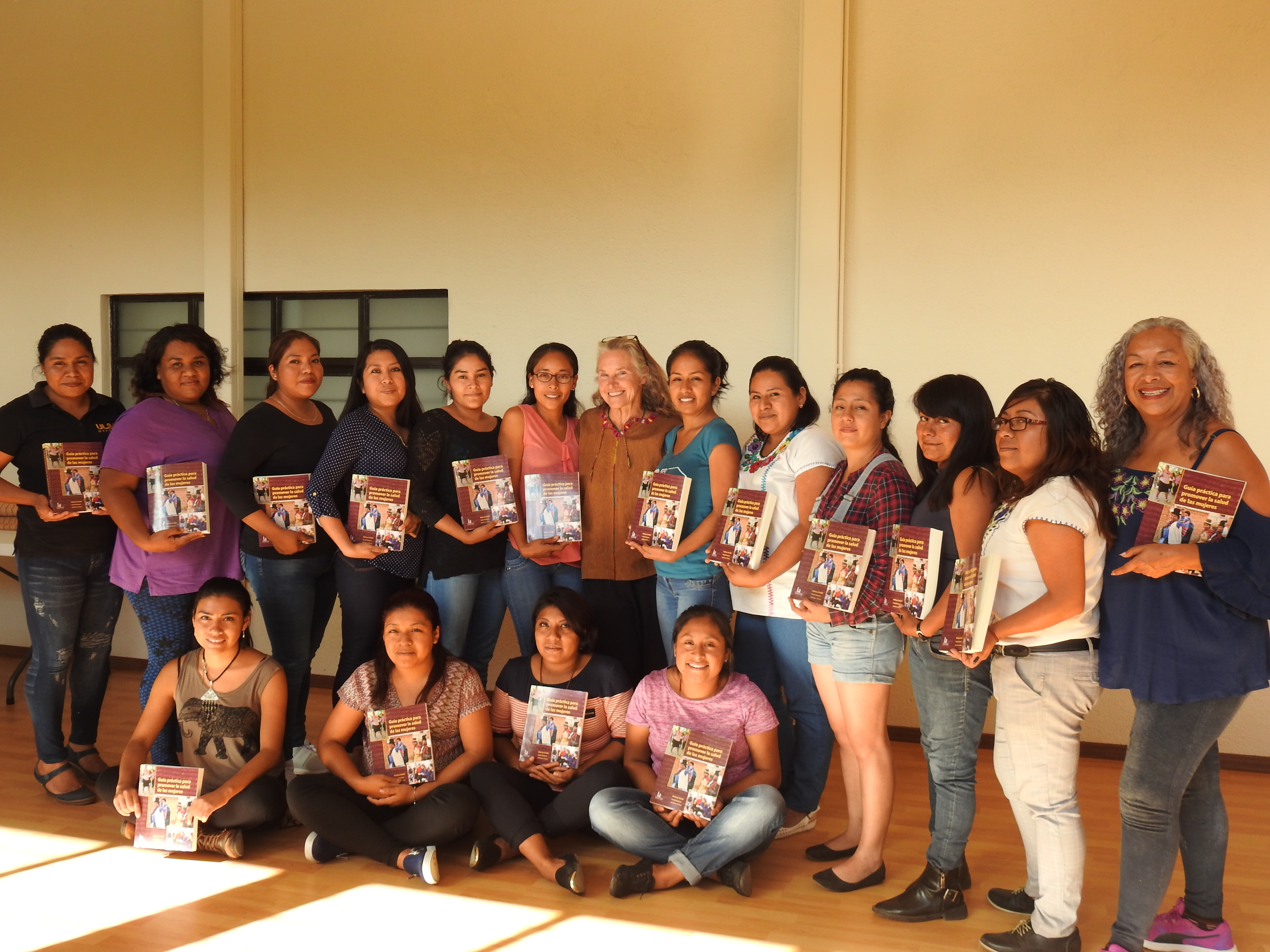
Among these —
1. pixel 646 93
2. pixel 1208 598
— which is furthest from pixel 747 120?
pixel 1208 598

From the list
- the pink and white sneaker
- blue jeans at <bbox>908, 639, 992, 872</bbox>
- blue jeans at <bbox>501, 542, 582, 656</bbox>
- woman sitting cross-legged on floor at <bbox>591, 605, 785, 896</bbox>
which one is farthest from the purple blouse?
the pink and white sneaker

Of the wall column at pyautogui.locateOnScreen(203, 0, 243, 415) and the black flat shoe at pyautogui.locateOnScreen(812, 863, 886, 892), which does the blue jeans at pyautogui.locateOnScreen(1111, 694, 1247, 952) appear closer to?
the black flat shoe at pyautogui.locateOnScreen(812, 863, 886, 892)

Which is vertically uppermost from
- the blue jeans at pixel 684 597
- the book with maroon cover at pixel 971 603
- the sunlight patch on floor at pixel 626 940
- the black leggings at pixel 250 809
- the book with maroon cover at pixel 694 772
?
the book with maroon cover at pixel 971 603

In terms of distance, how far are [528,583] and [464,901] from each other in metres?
1.06

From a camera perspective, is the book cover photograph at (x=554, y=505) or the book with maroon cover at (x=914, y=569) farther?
A: the book cover photograph at (x=554, y=505)

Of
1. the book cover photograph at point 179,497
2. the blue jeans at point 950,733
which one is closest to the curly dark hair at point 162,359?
the book cover photograph at point 179,497

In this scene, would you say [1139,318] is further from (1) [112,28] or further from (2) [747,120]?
(1) [112,28]

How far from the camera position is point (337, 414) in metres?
5.34

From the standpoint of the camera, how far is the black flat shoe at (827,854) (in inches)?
120

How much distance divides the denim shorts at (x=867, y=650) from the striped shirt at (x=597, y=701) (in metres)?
0.79

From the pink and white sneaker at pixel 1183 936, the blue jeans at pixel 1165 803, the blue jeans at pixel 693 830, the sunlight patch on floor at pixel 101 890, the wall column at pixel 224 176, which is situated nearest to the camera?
the blue jeans at pixel 1165 803

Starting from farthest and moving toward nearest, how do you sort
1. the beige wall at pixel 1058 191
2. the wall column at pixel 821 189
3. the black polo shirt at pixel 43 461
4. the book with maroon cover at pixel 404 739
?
the wall column at pixel 821 189, the beige wall at pixel 1058 191, the black polo shirt at pixel 43 461, the book with maroon cover at pixel 404 739

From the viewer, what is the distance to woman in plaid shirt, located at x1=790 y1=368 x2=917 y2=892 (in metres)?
2.68

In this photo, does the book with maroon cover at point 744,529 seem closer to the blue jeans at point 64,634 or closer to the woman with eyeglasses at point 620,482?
the woman with eyeglasses at point 620,482
